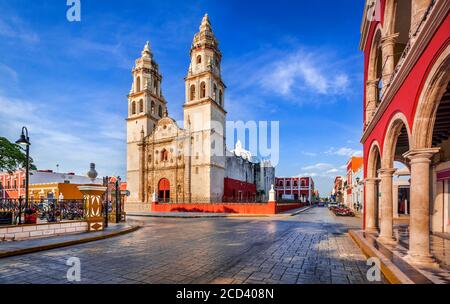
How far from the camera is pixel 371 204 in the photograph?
10.4 meters

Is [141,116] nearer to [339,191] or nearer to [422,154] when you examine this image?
[422,154]

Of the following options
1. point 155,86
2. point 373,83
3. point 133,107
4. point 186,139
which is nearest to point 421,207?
point 373,83

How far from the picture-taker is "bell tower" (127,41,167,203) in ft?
119

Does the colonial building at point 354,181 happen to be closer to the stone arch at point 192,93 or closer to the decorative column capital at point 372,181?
the decorative column capital at point 372,181

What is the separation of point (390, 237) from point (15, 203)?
13.7 metres

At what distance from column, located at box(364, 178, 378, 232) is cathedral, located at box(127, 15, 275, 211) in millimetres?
21156

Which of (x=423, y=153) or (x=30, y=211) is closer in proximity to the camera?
(x=423, y=153)

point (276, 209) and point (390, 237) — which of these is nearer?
point (390, 237)

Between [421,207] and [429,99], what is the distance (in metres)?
2.27

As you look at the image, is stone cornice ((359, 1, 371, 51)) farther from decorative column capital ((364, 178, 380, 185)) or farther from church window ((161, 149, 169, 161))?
church window ((161, 149, 169, 161))

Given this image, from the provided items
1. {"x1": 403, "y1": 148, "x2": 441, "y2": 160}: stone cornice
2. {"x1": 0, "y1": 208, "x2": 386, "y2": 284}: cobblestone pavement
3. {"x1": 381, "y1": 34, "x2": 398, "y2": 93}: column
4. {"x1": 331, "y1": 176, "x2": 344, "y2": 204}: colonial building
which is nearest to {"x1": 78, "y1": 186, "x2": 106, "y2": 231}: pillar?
{"x1": 0, "y1": 208, "x2": 386, "y2": 284}: cobblestone pavement

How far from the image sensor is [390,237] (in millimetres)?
7945
